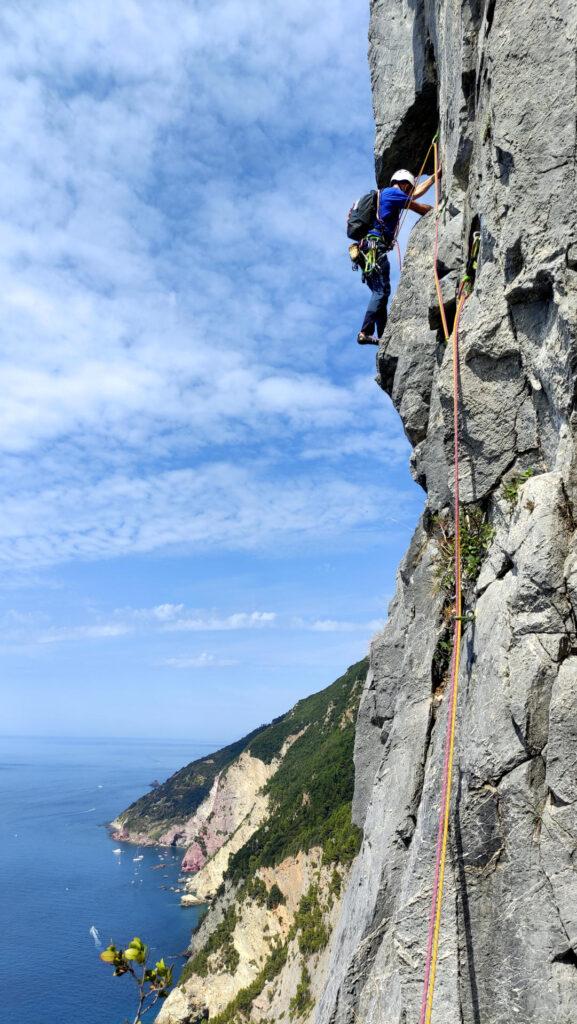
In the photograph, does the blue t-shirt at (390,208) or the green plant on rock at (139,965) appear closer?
the green plant on rock at (139,965)

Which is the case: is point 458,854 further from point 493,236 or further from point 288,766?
point 288,766

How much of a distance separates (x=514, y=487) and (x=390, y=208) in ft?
22.8

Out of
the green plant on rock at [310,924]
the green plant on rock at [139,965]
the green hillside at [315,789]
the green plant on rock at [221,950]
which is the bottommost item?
the green plant on rock at [221,950]

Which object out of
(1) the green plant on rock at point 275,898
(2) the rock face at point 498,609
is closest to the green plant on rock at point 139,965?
(2) the rock face at point 498,609

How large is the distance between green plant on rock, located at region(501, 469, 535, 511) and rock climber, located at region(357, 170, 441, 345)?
A: 546 centimetres

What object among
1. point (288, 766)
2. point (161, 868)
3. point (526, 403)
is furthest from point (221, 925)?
point (161, 868)

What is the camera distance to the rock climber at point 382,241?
10.9 m

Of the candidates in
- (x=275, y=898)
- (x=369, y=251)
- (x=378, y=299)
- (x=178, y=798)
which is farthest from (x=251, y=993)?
(x=178, y=798)

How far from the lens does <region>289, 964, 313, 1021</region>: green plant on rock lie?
2739 centimetres

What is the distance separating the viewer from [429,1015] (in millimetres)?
4965

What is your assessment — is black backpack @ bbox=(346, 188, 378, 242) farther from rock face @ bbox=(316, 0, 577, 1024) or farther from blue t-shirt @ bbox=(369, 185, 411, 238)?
rock face @ bbox=(316, 0, 577, 1024)

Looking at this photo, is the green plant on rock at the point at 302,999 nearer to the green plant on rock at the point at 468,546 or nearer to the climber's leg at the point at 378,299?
the green plant on rock at the point at 468,546

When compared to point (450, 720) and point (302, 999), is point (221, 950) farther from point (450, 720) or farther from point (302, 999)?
point (450, 720)

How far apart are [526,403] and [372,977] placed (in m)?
6.64
